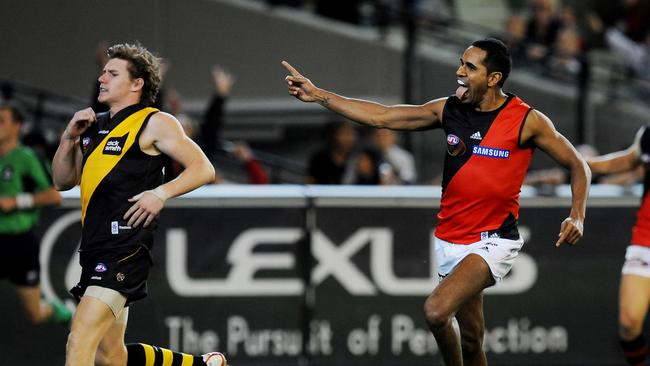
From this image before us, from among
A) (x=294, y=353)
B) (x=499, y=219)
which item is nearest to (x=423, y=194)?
(x=294, y=353)

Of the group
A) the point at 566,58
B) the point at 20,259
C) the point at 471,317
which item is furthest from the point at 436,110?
the point at 566,58

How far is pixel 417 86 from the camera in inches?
644

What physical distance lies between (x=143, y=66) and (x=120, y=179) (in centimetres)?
76

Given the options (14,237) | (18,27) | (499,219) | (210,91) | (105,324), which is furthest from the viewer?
(210,91)

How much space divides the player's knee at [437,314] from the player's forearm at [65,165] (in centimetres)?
246

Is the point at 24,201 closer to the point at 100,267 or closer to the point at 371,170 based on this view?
the point at 100,267

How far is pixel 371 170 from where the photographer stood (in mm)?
13586

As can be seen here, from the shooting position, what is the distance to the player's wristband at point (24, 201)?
11188 mm

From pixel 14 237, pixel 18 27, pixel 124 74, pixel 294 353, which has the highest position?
pixel 18 27

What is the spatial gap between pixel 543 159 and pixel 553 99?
846mm

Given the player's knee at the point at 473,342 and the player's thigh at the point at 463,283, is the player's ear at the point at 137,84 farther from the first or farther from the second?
the player's knee at the point at 473,342

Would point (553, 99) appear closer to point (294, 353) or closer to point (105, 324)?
point (294, 353)

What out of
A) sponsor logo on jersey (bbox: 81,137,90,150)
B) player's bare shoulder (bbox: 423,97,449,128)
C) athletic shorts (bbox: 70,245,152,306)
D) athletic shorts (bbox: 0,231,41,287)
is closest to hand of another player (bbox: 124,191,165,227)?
athletic shorts (bbox: 70,245,152,306)

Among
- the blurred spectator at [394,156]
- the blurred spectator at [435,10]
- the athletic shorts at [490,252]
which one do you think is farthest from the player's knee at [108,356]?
the blurred spectator at [435,10]
